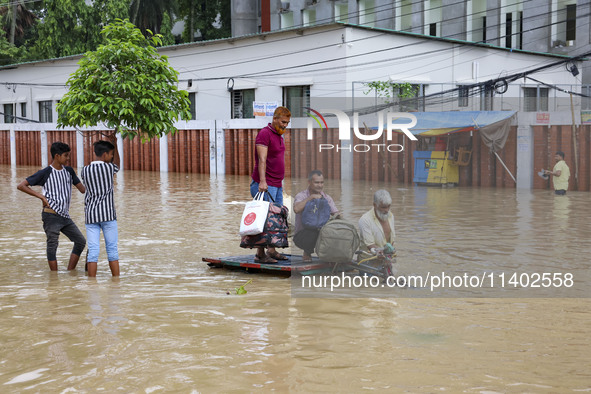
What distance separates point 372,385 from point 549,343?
5.78 feet

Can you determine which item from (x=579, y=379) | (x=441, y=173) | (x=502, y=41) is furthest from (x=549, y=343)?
(x=502, y=41)

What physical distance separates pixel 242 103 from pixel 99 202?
2511 cm

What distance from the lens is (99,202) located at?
850cm

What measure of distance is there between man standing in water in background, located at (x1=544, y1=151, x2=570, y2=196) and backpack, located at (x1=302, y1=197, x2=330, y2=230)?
979 cm

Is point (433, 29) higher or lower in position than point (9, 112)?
higher

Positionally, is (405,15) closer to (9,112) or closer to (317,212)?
(9,112)


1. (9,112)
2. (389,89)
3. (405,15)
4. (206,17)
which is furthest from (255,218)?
(9,112)

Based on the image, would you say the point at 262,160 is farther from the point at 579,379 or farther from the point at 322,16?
the point at 322,16

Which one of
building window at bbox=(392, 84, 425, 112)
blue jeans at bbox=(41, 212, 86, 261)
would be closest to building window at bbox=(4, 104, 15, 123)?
building window at bbox=(392, 84, 425, 112)

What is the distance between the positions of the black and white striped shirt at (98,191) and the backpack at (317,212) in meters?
2.12

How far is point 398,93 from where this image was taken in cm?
2811

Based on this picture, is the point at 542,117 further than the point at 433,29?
No

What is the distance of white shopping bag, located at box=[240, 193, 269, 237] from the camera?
8367 mm

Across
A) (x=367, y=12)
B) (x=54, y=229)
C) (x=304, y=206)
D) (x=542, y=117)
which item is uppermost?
(x=367, y=12)
